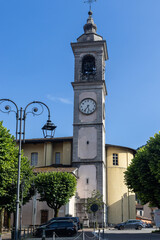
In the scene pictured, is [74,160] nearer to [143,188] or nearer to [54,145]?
A: [54,145]

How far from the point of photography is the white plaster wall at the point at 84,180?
4653cm

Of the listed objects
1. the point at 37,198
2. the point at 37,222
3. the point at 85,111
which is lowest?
the point at 37,222

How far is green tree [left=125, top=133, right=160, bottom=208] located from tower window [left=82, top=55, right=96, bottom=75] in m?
19.0

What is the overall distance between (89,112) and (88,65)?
25.4 feet

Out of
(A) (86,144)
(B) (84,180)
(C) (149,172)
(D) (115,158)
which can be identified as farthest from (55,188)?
(D) (115,158)

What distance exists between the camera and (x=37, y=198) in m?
44.1

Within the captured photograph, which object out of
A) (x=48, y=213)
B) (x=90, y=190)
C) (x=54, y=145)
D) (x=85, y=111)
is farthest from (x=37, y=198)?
(x=85, y=111)

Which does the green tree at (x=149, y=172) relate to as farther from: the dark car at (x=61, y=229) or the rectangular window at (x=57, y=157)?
the rectangular window at (x=57, y=157)

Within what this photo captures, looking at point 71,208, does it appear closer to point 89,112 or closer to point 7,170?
point 89,112

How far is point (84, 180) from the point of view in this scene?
4684 centimetres

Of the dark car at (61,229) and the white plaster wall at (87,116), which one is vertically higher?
the white plaster wall at (87,116)

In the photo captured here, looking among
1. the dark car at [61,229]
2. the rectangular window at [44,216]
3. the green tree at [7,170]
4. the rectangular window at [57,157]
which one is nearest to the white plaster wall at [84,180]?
the rectangular window at [44,216]

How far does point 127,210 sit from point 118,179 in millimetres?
5019

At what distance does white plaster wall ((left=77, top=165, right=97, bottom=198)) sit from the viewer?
46.5 metres
